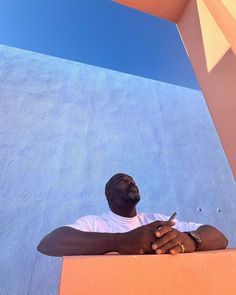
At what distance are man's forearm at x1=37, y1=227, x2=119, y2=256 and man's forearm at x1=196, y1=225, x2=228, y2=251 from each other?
25cm

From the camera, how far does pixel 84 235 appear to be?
1.99ft

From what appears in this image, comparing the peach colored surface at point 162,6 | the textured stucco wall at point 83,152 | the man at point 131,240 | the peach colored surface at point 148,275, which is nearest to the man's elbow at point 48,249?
the man at point 131,240

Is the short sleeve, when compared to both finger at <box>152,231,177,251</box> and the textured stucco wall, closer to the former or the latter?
finger at <box>152,231,177,251</box>

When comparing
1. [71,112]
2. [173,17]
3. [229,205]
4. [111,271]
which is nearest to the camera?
[111,271]

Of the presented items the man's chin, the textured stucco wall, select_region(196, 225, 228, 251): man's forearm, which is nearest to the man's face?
the man's chin

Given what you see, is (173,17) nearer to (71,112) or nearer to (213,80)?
(213,80)

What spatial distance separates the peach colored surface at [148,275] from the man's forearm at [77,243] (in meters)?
0.17

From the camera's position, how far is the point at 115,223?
34.7 inches

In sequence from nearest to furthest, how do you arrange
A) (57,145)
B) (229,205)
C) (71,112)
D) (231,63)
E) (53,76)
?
(231,63), (57,145), (229,205), (71,112), (53,76)

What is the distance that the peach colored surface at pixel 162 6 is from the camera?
127cm

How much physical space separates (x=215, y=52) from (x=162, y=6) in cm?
47

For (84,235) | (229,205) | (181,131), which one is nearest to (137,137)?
(181,131)

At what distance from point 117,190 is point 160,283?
580mm

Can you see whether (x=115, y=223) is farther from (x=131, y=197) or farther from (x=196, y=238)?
(x=196, y=238)
